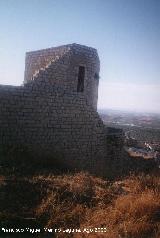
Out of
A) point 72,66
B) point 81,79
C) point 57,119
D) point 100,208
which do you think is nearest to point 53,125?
point 57,119

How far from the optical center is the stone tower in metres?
13.9

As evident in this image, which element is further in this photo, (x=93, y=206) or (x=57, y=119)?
(x=57, y=119)

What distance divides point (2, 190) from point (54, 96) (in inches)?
206

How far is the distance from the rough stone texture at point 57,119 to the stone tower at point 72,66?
42 millimetres

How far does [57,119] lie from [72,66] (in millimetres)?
4202

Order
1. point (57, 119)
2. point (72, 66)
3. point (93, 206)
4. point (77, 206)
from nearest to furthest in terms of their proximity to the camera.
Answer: point (77, 206) < point (93, 206) < point (57, 119) < point (72, 66)

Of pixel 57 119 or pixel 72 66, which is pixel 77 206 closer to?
pixel 57 119

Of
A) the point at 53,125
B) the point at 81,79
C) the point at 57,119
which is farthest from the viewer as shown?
the point at 81,79

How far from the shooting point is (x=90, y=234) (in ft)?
19.0

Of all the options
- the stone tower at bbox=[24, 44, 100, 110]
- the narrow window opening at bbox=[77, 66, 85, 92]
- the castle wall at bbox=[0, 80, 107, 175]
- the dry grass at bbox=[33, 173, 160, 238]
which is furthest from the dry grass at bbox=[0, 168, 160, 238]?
the narrow window opening at bbox=[77, 66, 85, 92]

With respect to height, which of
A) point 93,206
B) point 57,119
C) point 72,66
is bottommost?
point 93,206

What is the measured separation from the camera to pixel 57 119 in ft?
38.7

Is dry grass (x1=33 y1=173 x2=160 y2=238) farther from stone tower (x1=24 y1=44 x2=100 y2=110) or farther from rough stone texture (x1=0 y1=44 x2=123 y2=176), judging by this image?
stone tower (x1=24 y1=44 x2=100 y2=110)

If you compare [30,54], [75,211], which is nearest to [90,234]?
[75,211]
